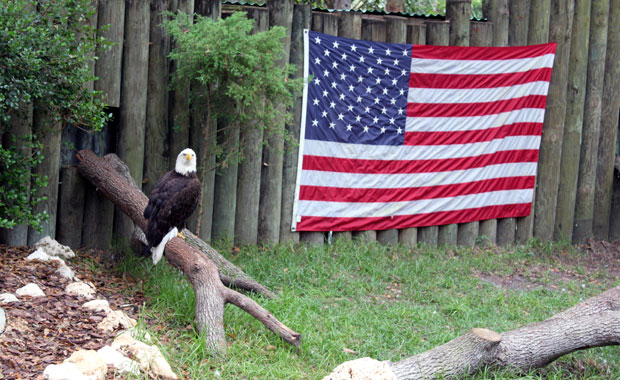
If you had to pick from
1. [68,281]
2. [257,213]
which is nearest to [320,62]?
[257,213]

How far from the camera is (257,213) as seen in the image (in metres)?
→ 7.66

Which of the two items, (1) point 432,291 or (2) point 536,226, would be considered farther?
(2) point 536,226

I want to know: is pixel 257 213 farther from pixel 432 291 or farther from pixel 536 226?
pixel 536 226

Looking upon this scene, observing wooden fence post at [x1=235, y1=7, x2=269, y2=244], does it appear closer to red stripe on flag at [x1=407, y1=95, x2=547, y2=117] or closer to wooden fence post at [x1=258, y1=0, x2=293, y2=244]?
wooden fence post at [x1=258, y1=0, x2=293, y2=244]

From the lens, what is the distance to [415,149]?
8422mm

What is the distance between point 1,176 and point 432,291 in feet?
13.7

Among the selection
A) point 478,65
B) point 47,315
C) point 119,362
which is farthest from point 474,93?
point 119,362

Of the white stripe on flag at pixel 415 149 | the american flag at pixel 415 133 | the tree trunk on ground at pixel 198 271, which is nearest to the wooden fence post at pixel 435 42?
the american flag at pixel 415 133

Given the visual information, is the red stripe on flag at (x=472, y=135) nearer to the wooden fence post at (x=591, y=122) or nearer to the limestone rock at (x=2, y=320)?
the wooden fence post at (x=591, y=122)

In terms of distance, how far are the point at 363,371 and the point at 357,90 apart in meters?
4.41

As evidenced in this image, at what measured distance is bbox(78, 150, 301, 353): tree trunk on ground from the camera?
16.5 ft

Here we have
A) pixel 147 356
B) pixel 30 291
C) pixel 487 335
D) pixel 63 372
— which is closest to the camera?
pixel 63 372

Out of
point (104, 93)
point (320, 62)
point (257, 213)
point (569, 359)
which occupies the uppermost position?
point (320, 62)

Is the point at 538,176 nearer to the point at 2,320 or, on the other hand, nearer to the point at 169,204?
the point at 169,204
